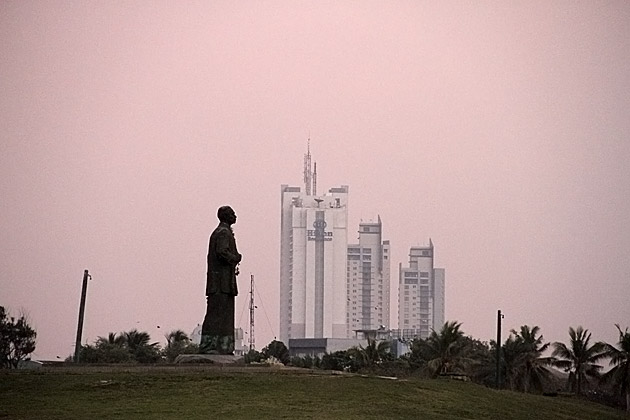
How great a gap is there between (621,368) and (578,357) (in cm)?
361

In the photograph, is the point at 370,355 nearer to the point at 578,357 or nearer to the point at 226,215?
the point at 578,357

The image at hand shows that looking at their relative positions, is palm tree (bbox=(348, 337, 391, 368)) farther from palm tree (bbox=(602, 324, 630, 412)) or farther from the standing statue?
the standing statue

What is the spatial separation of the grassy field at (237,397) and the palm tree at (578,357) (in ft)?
91.8

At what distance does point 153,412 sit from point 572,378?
41.5m

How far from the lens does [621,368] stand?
206ft

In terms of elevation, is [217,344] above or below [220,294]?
below

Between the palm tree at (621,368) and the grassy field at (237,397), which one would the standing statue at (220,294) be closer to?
the grassy field at (237,397)

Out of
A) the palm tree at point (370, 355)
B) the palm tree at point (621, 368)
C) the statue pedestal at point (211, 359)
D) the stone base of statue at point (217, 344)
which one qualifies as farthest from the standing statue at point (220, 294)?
the palm tree at point (370, 355)

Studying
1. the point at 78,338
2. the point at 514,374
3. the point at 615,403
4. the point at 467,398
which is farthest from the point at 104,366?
the point at 615,403

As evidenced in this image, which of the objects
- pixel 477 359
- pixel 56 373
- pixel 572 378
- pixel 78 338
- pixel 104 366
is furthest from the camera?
pixel 477 359

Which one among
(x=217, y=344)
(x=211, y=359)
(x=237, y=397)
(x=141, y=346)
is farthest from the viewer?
(x=141, y=346)

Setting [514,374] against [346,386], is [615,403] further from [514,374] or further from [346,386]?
[346,386]

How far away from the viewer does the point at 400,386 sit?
3556 cm

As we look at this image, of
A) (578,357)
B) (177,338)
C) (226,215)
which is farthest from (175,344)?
(226,215)
